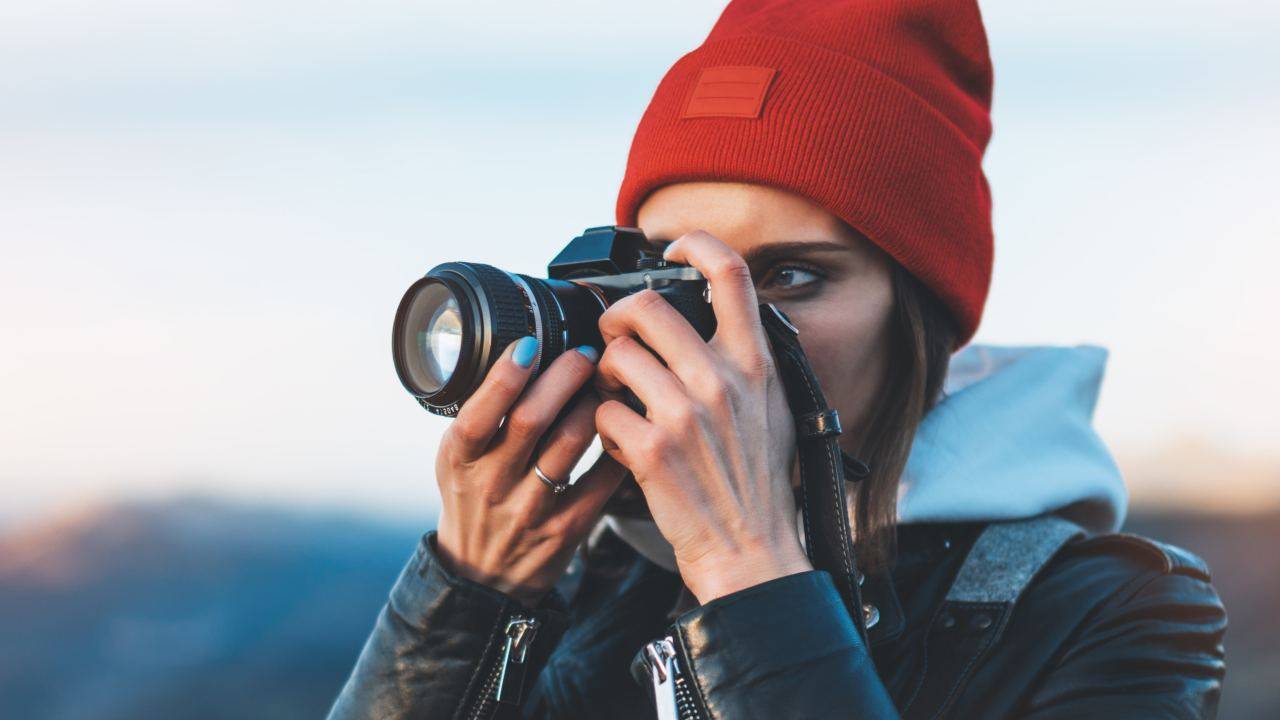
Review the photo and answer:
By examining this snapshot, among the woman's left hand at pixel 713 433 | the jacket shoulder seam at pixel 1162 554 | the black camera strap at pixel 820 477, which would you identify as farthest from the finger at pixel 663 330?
the jacket shoulder seam at pixel 1162 554

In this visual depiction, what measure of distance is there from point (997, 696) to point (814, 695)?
1.02ft

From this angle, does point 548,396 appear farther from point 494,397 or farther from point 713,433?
point 713,433

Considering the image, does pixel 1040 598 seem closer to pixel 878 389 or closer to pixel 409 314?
pixel 878 389

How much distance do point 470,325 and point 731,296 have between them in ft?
0.83

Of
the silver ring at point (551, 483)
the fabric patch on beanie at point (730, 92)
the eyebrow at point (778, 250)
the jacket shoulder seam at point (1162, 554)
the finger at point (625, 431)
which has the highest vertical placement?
the fabric patch on beanie at point (730, 92)

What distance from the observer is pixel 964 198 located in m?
1.44

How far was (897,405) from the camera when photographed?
1347 millimetres

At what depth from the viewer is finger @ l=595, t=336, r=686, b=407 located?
1025 millimetres

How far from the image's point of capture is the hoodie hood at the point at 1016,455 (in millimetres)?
1278

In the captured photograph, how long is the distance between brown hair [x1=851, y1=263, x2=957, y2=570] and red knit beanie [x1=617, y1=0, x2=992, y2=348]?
0.12 feet

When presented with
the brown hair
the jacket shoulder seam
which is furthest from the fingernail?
the jacket shoulder seam

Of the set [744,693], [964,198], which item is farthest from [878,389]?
[744,693]

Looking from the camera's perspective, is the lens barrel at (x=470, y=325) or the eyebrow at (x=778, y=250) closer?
the lens barrel at (x=470, y=325)

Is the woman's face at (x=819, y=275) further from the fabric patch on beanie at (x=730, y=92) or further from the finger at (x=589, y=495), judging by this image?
the finger at (x=589, y=495)
